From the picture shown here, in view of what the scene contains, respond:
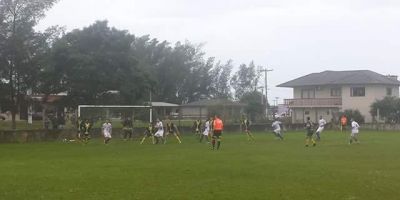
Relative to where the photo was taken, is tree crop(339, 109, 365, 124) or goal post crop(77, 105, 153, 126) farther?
tree crop(339, 109, 365, 124)

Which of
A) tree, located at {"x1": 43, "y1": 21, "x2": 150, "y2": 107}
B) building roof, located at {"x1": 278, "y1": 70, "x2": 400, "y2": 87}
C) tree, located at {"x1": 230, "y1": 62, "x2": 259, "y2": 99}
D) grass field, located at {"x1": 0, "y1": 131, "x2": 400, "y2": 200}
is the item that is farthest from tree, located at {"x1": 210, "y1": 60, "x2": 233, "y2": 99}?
grass field, located at {"x1": 0, "y1": 131, "x2": 400, "y2": 200}

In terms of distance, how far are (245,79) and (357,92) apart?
4575 cm

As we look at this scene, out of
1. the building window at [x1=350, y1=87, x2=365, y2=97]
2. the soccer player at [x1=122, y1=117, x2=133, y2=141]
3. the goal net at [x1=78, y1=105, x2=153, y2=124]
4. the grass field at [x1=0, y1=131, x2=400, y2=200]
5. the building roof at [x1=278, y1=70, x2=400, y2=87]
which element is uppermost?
the building roof at [x1=278, y1=70, x2=400, y2=87]

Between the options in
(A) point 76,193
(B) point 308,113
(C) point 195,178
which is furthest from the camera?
(B) point 308,113

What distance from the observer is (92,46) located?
5578 cm

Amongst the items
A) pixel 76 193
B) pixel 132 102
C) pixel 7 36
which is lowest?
pixel 76 193

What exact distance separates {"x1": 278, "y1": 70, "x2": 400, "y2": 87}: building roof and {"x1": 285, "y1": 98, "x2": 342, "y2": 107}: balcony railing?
2.25 m

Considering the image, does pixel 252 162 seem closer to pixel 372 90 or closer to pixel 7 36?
pixel 7 36

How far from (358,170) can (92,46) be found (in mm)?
40166

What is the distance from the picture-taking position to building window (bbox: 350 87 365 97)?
261ft

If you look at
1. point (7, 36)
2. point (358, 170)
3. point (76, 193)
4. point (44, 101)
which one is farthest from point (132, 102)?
point (76, 193)

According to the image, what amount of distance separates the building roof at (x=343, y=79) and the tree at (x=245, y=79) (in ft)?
110

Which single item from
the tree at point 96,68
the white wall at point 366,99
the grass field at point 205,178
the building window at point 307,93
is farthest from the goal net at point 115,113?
the building window at point 307,93

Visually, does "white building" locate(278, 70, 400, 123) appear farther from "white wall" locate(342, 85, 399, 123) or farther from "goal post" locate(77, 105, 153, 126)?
"goal post" locate(77, 105, 153, 126)
